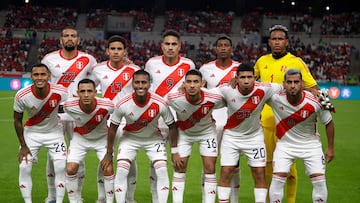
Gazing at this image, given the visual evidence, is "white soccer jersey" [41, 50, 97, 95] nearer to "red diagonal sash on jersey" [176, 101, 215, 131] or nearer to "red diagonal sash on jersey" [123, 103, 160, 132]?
"red diagonal sash on jersey" [123, 103, 160, 132]

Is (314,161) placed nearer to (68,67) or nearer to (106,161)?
(106,161)

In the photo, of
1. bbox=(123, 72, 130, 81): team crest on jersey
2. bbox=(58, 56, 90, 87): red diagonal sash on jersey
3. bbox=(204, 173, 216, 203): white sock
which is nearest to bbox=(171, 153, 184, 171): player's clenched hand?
bbox=(204, 173, 216, 203): white sock

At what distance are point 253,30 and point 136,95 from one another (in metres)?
33.3

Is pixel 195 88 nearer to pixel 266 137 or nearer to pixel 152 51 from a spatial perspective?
pixel 266 137

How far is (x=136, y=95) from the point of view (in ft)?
21.2

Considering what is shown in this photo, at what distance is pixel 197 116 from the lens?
6477 mm

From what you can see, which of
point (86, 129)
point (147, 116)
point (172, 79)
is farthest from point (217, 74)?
point (86, 129)

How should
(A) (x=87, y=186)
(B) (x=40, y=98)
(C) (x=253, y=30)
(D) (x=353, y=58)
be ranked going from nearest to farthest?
(B) (x=40, y=98), (A) (x=87, y=186), (D) (x=353, y=58), (C) (x=253, y=30)

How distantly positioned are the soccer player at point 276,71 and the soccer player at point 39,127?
8.79ft

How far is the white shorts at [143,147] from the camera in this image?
653cm

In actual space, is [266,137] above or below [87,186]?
above

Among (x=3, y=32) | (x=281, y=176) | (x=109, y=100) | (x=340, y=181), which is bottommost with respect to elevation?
(x=340, y=181)

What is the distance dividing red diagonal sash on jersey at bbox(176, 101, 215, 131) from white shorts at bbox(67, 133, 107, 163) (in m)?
1.08

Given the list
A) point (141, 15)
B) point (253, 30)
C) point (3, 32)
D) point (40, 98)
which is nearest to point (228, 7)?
point (253, 30)
